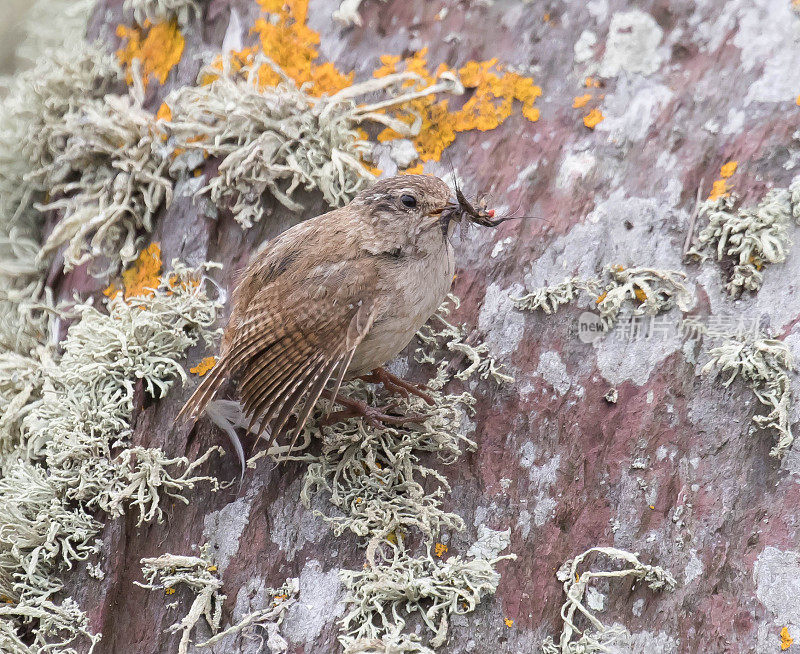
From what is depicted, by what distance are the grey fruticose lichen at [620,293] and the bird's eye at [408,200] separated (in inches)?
23.0

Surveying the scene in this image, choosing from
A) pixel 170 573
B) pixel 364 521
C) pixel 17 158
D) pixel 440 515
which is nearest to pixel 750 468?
pixel 440 515

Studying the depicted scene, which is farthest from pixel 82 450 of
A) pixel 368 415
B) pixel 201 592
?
pixel 368 415

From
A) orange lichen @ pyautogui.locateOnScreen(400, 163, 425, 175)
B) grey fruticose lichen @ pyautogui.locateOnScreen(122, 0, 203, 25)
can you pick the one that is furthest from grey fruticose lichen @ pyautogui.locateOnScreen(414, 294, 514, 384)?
grey fruticose lichen @ pyautogui.locateOnScreen(122, 0, 203, 25)

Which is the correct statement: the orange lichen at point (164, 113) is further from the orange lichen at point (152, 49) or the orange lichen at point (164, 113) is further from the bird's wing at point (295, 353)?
the bird's wing at point (295, 353)

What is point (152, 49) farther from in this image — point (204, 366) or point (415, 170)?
point (204, 366)

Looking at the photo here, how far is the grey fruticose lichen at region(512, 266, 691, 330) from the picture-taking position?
2990mm

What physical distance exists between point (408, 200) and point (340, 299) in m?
0.51

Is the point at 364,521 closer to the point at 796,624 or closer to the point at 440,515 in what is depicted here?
the point at 440,515

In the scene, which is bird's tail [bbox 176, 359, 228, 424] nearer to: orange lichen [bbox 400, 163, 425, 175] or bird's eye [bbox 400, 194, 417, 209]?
bird's eye [bbox 400, 194, 417, 209]

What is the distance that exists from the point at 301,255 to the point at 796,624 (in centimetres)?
222

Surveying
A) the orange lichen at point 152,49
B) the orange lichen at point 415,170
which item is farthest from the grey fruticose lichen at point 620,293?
the orange lichen at point 152,49

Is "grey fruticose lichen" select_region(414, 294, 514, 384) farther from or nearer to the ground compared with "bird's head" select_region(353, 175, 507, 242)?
nearer to the ground

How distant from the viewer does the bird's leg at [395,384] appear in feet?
9.70

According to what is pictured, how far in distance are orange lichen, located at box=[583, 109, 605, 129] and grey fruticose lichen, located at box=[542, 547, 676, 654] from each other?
1909 millimetres
